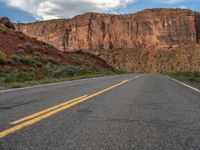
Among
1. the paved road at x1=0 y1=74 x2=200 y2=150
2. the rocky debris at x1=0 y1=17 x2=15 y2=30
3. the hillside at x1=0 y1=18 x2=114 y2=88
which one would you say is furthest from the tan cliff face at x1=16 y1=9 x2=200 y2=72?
the paved road at x1=0 y1=74 x2=200 y2=150

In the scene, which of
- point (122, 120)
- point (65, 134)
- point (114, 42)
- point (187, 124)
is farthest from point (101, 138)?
point (114, 42)

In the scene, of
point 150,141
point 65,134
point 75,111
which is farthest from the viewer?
point 75,111

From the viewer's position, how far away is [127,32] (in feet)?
401

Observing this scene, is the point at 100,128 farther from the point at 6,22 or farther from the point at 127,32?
the point at 127,32

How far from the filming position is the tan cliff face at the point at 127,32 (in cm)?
11175

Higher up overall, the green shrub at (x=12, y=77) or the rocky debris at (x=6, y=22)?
the rocky debris at (x=6, y=22)

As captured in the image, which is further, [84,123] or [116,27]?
[116,27]

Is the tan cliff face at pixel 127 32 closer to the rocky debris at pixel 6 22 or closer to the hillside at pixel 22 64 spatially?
the rocky debris at pixel 6 22

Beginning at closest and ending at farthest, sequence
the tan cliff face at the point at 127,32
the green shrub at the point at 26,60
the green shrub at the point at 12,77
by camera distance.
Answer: the green shrub at the point at 12,77
the green shrub at the point at 26,60
the tan cliff face at the point at 127,32

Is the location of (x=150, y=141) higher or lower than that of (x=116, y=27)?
lower

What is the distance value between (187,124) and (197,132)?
567 mm

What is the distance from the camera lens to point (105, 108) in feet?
21.5

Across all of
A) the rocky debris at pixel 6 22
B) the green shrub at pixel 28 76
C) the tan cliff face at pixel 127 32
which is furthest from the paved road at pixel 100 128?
the tan cliff face at pixel 127 32

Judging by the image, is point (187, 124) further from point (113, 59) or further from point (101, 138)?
point (113, 59)
